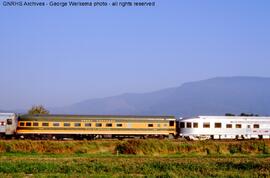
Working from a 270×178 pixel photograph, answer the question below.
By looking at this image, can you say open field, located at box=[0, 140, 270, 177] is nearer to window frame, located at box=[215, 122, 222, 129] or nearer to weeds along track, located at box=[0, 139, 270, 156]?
weeds along track, located at box=[0, 139, 270, 156]

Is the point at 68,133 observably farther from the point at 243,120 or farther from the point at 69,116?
the point at 243,120

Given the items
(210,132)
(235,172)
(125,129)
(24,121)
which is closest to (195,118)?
(210,132)

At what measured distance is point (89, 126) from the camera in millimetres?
61188

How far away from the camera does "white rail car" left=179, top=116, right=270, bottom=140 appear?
207 ft

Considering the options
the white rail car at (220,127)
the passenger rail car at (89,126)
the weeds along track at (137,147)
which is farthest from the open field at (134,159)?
the white rail car at (220,127)

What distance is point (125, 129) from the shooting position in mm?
61438

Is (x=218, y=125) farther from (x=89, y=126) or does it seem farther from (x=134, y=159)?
(x=134, y=159)

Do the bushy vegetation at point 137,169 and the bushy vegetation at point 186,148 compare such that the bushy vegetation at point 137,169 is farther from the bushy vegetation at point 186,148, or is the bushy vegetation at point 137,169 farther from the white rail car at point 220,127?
the white rail car at point 220,127

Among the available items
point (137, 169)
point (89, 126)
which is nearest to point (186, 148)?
point (89, 126)

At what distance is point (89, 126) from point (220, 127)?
48.1 feet

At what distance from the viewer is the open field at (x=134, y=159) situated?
30895mm

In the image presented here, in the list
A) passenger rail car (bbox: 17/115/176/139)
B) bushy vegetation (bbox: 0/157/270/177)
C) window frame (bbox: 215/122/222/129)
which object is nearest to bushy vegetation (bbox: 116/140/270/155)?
passenger rail car (bbox: 17/115/176/139)

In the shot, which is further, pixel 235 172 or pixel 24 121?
pixel 24 121

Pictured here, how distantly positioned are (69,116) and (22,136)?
5510mm
